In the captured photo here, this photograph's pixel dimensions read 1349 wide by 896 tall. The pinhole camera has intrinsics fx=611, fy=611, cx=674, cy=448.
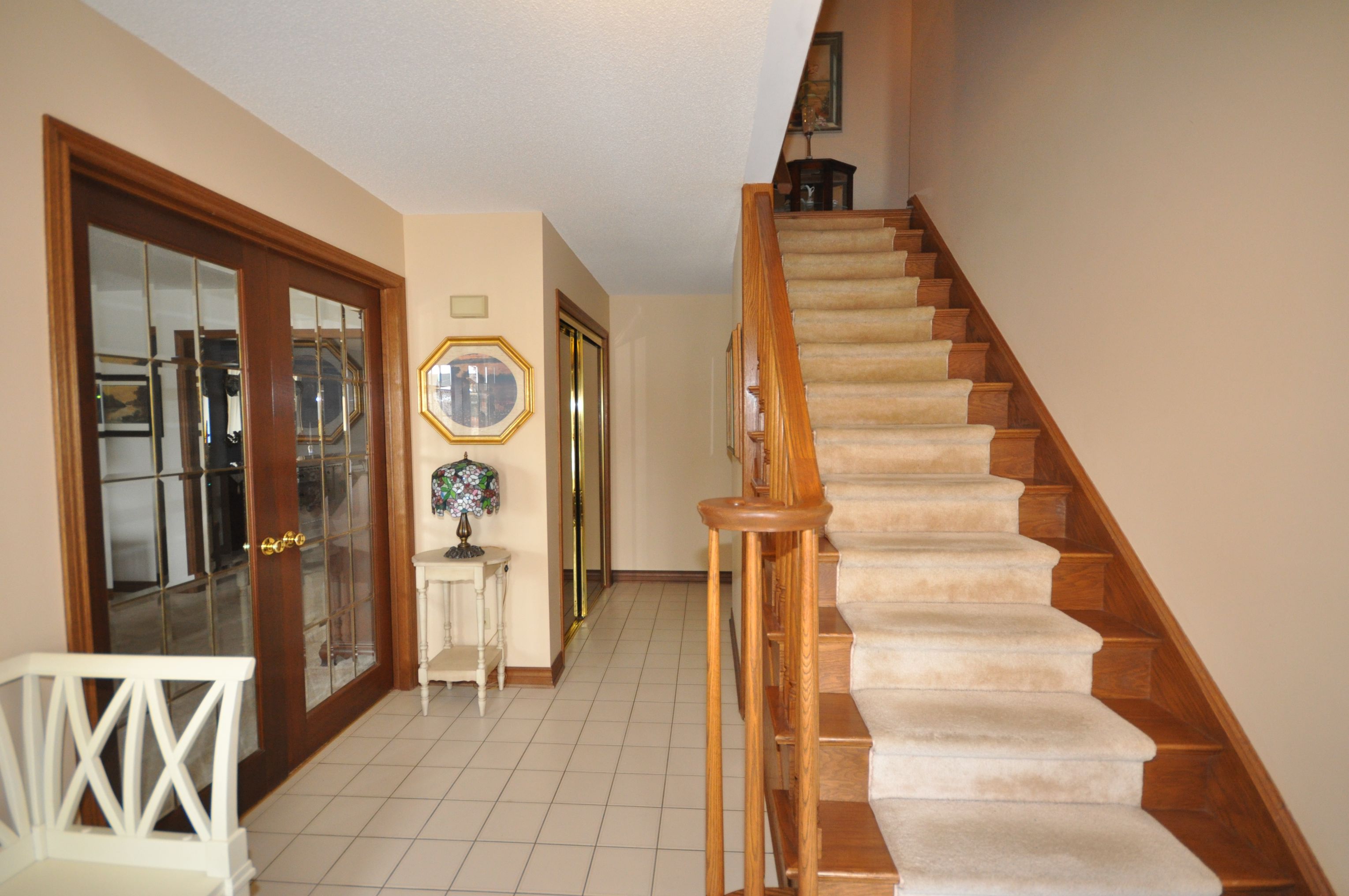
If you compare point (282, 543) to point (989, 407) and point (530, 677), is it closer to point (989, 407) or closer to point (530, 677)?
point (530, 677)

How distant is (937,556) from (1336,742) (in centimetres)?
98

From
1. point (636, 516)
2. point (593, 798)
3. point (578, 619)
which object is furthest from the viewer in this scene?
point (636, 516)

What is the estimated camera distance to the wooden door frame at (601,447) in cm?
368

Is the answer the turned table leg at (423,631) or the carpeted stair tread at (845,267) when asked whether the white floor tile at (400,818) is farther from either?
the carpeted stair tread at (845,267)

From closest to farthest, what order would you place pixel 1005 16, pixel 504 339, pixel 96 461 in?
pixel 96 461
pixel 1005 16
pixel 504 339

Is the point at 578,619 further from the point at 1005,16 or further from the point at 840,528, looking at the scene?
the point at 1005,16

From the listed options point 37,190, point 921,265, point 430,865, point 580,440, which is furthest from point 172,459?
point 921,265

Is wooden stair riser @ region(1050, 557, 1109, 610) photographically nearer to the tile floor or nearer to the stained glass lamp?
the tile floor

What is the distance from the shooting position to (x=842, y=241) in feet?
12.7

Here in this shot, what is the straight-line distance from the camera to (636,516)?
557 cm

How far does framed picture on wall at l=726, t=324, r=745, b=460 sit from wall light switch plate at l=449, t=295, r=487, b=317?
139 cm

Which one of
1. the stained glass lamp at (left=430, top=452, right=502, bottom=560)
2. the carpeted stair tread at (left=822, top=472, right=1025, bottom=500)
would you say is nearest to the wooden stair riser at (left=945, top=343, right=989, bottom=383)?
the carpeted stair tread at (left=822, top=472, right=1025, bottom=500)

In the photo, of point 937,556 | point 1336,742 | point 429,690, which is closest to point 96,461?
point 429,690

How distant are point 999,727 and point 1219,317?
1.25 m
